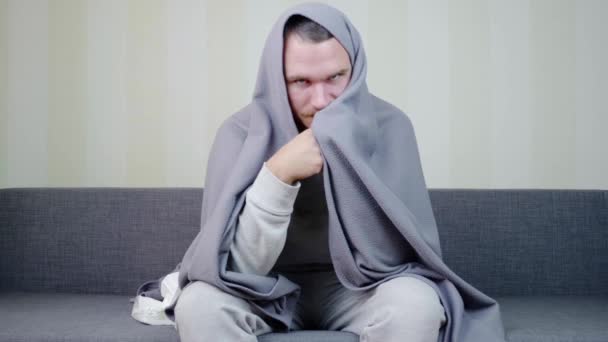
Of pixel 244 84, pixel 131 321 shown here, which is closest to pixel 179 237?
pixel 131 321

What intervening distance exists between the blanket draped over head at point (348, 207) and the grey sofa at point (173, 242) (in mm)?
500

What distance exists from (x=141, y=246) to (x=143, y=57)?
0.70 meters

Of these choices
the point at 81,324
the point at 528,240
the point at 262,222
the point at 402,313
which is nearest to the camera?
the point at 402,313

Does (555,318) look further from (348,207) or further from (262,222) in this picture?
(262,222)

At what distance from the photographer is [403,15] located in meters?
2.64

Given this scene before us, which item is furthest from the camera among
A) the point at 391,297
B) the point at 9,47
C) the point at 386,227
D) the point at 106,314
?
the point at 9,47

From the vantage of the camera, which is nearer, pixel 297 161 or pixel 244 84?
pixel 297 161

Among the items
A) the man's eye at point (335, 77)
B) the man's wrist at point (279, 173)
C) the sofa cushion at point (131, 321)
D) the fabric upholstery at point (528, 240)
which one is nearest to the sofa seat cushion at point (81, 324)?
the sofa cushion at point (131, 321)

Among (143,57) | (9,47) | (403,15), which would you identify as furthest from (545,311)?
(9,47)

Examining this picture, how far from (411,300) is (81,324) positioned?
0.82m

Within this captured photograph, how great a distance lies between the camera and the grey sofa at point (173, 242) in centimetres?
228

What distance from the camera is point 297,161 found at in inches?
63.4

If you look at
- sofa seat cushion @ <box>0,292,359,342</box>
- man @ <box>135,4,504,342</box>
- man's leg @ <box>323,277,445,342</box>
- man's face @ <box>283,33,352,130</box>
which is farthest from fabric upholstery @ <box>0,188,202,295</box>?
man's leg @ <box>323,277,445,342</box>

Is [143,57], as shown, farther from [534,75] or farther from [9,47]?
[534,75]
